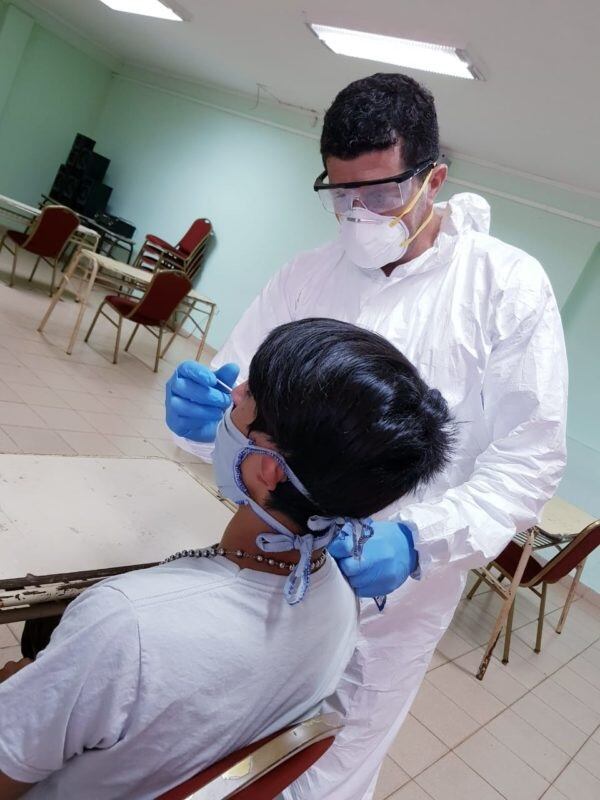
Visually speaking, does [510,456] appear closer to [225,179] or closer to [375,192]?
[375,192]

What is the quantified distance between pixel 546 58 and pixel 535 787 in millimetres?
3155

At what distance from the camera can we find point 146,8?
464 centimetres

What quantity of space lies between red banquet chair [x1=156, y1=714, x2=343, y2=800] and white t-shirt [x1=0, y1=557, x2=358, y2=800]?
0.06 metres

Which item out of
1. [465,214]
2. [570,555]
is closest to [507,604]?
[570,555]

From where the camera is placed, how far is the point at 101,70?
761 centimetres

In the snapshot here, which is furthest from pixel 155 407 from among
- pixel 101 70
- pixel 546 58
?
pixel 101 70

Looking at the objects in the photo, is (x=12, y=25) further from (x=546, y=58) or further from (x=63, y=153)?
(x=546, y=58)

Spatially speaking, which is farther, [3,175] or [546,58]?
[3,175]

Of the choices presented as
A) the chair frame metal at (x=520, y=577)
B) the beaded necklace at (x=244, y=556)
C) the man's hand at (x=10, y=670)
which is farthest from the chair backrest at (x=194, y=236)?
the beaded necklace at (x=244, y=556)

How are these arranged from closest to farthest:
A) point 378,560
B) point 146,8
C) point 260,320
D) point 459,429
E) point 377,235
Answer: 1. point 378,560
2. point 459,429
3. point 377,235
4. point 260,320
5. point 146,8

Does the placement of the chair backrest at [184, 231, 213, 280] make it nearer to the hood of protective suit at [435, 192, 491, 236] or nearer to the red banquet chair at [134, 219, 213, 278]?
the red banquet chair at [134, 219, 213, 278]

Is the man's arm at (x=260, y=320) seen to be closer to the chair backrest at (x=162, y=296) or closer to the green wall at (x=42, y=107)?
the chair backrest at (x=162, y=296)

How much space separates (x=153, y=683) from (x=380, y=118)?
1.02 meters

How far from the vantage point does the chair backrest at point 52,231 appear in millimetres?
4875
